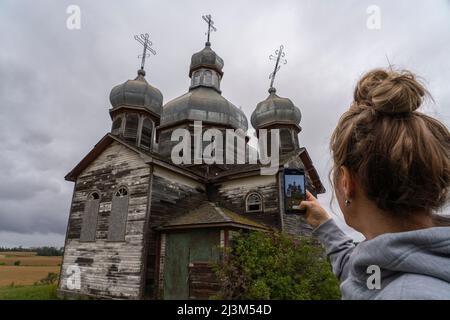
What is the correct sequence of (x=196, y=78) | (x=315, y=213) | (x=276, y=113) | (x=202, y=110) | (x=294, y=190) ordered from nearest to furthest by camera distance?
(x=315, y=213) → (x=294, y=190) → (x=202, y=110) → (x=276, y=113) → (x=196, y=78)

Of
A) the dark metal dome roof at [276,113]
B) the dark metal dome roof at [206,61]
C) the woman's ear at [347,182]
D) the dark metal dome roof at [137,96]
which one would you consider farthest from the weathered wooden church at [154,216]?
the woman's ear at [347,182]

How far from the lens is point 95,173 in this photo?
14.8 meters

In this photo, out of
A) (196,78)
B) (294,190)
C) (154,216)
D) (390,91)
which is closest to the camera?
(390,91)

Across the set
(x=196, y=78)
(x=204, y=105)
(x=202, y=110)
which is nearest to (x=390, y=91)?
(x=202, y=110)

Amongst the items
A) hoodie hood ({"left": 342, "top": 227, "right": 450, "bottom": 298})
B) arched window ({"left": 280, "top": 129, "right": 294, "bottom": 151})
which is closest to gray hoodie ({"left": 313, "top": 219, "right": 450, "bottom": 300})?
hoodie hood ({"left": 342, "top": 227, "right": 450, "bottom": 298})

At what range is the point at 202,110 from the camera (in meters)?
18.6

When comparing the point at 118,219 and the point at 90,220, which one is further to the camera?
the point at 90,220

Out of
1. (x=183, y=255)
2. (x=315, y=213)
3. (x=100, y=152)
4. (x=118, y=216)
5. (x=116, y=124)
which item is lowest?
(x=183, y=255)

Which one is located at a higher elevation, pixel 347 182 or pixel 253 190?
pixel 253 190

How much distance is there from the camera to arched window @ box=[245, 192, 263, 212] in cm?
1349

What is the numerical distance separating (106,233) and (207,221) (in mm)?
5374

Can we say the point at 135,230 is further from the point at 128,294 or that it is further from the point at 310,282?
the point at 310,282

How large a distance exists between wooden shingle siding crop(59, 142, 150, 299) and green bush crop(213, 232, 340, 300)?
4795mm

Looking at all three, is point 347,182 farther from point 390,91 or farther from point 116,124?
point 116,124
